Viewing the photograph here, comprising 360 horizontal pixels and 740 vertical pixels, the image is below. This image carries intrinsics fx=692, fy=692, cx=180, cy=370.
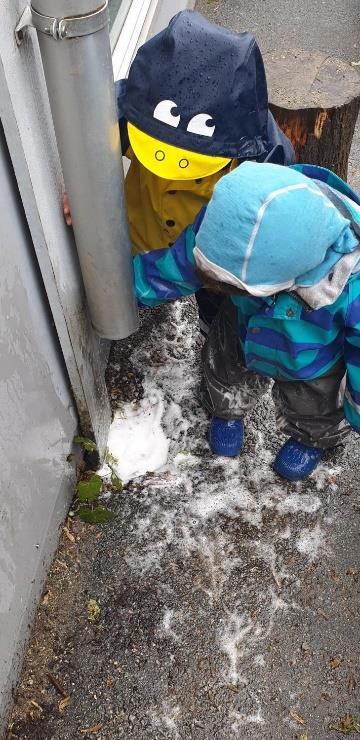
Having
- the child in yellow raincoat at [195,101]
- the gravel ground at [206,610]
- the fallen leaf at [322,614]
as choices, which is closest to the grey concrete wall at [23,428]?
the gravel ground at [206,610]

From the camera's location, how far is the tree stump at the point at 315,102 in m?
2.67

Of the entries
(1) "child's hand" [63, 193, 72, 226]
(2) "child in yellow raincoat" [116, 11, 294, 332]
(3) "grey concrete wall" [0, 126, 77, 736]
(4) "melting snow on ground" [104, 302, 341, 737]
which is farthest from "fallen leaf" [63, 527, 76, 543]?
(2) "child in yellow raincoat" [116, 11, 294, 332]

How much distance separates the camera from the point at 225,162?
2.05 meters

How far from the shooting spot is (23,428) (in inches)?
79.1

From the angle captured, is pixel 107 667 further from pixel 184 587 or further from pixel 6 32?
pixel 6 32

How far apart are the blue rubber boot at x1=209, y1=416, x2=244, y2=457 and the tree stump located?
3.71ft

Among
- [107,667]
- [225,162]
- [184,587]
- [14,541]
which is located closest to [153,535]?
[184,587]

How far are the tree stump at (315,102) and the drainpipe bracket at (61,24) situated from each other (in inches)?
46.3

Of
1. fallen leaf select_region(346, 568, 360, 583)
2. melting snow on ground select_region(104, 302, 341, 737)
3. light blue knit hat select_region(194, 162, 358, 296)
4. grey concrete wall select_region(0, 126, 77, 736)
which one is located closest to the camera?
light blue knit hat select_region(194, 162, 358, 296)

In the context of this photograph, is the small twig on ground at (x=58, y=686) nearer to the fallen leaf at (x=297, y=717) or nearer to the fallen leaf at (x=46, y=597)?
the fallen leaf at (x=46, y=597)

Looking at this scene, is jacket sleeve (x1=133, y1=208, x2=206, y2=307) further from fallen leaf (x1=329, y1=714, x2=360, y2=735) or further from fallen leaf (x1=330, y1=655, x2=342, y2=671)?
fallen leaf (x1=329, y1=714, x2=360, y2=735)

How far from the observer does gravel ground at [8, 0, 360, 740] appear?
85.1 inches

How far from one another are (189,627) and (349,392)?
96 centimetres

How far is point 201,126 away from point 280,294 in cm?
54
